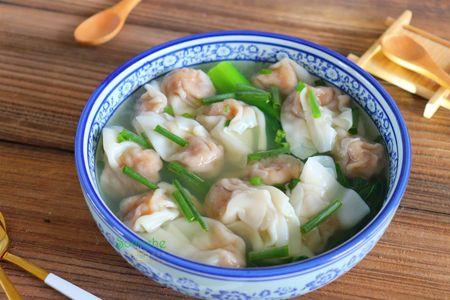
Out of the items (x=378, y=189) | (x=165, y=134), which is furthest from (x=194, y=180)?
(x=378, y=189)

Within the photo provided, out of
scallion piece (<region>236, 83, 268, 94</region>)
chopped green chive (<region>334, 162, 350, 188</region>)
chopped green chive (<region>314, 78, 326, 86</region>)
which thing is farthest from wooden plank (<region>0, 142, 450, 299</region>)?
scallion piece (<region>236, 83, 268, 94</region>)

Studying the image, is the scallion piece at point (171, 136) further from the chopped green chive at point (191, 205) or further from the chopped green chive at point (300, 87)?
the chopped green chive at point (300, 87)

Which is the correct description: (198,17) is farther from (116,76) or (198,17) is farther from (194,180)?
(194,180)

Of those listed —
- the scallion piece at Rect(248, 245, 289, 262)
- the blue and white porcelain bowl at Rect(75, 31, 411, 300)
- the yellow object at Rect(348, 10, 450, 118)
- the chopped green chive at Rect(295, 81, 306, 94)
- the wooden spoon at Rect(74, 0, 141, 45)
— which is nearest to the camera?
the blue and white porcelain bowl at Rect(75, 31, 411, 300)

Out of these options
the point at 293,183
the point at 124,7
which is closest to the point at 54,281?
the point at 293,183

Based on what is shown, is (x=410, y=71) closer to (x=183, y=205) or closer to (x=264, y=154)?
(x=264, y=154)

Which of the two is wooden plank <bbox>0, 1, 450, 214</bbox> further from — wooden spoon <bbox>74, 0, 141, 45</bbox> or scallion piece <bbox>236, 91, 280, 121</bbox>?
scallion piece <bbox>236, 91, 280, 121</bbox>
